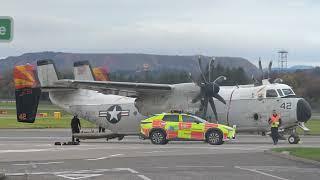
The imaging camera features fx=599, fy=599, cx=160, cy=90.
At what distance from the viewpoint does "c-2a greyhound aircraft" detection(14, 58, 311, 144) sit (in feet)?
99.7

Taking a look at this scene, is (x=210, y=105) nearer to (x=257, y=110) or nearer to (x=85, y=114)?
(x=257, y=110)

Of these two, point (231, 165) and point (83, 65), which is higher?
point (83, 65)

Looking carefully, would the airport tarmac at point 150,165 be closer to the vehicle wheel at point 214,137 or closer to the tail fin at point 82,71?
the vehicle wheel at point 214,137

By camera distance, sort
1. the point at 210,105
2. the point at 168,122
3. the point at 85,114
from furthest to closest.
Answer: the point at 85,114 → the point at 210,105 → the point at 168,122

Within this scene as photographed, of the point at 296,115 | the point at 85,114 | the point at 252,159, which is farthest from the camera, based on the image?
the point at 85,114

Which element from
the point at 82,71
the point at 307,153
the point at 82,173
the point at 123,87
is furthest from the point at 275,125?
the point at 82,71

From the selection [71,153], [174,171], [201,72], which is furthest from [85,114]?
[174,171]

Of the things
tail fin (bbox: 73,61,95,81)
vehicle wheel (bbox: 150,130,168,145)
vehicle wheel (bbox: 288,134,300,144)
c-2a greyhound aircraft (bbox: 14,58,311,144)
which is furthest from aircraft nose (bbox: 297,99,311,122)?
tail fin (bbox: 73,61,95,81)

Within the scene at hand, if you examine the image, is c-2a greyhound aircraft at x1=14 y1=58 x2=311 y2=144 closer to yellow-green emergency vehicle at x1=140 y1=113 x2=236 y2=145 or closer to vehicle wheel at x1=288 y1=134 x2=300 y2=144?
vehicle wheel at x1=288 y1=134 x2=300 y2=144

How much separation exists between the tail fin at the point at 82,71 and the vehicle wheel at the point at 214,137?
53.0ft

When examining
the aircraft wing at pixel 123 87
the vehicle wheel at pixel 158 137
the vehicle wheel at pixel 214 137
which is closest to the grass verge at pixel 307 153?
the vehicle wheel at pixel 214 137

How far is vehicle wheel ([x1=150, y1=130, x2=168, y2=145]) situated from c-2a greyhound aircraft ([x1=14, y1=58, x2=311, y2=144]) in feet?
14.1

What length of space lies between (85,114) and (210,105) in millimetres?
7858

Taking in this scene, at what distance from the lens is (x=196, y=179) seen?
13.1 m
